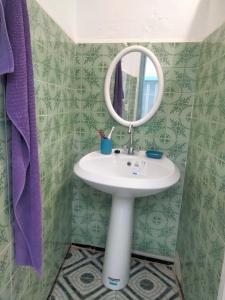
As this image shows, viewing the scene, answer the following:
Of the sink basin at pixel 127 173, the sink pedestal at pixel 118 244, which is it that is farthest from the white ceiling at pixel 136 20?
the sink pedestal at pixel 118 244

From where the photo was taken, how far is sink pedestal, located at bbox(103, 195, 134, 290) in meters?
1.34

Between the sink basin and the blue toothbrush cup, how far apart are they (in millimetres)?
35

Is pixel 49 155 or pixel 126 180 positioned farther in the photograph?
pixel 49 155

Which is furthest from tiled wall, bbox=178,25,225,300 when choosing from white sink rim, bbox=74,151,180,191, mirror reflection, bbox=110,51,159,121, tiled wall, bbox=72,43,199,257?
mirror reflection, bbox=110,51,159,121

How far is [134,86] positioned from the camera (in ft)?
4.90

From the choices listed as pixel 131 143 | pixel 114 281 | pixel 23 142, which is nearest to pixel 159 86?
pixel 131 143

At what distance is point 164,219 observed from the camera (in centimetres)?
163

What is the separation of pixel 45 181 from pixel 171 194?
910 mm

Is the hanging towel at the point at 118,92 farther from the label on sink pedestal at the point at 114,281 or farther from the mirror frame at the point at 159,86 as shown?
the label on sink pedestal at the point at 114,281

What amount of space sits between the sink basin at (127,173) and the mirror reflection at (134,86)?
1.01 feet

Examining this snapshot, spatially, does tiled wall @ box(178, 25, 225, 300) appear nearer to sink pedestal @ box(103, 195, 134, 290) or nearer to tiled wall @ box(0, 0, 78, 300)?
sink pedestal @ box(103, 195, 134, 290)

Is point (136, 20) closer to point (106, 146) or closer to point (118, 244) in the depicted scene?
point (106, 146)

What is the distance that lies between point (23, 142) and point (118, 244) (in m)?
0.93

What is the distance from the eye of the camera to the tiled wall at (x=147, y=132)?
4.66 feet
